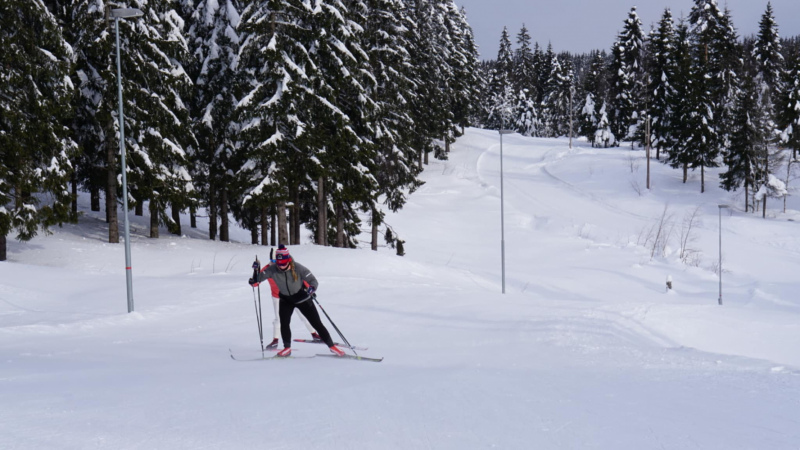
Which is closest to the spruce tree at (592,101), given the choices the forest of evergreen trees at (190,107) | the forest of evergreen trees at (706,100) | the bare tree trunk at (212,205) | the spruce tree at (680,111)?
the forest of evergreen trees at (706,100)

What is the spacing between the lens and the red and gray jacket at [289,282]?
8.84 m

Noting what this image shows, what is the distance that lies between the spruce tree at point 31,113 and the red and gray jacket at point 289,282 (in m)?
13.3

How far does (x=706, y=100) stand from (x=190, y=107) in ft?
146

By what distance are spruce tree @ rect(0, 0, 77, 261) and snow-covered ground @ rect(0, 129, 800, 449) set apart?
6.96ft

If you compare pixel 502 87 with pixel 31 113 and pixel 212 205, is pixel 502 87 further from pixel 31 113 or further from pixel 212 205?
pixel 31 113

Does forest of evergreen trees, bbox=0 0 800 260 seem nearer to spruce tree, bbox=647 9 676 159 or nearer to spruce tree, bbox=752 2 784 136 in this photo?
spruce tree, bbox=647 9 676 159

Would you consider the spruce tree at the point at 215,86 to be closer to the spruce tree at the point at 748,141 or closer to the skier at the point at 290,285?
the skier at the point at 290,285

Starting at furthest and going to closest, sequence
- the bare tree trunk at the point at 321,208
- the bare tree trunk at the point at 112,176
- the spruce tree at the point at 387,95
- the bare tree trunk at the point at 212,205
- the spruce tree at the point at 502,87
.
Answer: the spruce tree at the point at 502,87
the bare tree trunk at the point at 212,205
the spruce tree at the point at 387,95
the bare tree trunk at the point at 321,208
the bare tree trunk at the point at 112,176

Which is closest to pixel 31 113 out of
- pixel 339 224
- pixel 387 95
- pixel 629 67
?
pixel 339 224

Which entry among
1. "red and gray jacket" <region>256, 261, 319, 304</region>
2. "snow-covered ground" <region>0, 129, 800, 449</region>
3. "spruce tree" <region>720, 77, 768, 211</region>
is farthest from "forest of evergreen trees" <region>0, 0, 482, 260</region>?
"spruce tree" <region>720, 77, 768, 211</region>

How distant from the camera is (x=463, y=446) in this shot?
4969mm

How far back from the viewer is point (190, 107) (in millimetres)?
25562

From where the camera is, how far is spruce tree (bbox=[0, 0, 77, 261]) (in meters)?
17.5

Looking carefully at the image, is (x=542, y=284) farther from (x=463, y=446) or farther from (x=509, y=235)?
(x=463, y=446)
